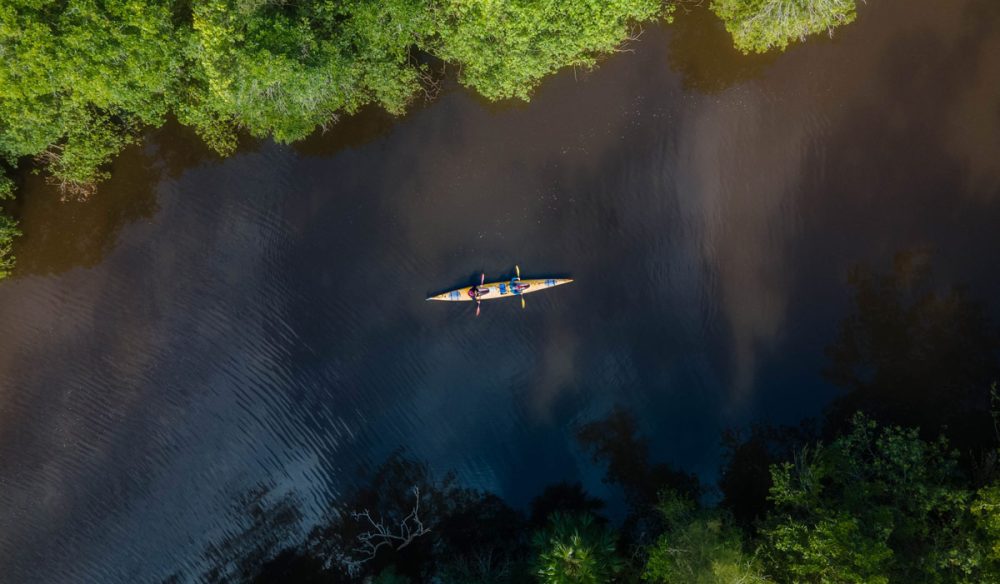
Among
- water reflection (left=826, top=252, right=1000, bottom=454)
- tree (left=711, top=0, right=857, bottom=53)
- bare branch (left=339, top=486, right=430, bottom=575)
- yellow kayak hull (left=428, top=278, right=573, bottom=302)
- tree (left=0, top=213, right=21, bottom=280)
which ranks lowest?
bare branch (left=339, top=486, right=430, bottom=575)

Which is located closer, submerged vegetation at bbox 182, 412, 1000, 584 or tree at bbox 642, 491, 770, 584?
submerged vegetation at bbox 182, 412, 1000, 584

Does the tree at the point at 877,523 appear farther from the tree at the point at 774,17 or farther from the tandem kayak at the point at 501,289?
the tree at the point at 774,17

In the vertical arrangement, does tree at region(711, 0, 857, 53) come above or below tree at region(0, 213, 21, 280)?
above

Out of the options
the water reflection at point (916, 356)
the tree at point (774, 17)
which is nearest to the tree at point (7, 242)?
the tree at point (774, 17)

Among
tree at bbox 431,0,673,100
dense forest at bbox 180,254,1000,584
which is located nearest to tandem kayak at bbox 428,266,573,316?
dense forest at bbox 180,254,1000,584

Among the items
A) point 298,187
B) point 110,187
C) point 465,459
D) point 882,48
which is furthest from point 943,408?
point 110,187

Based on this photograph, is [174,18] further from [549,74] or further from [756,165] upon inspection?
[756,165]

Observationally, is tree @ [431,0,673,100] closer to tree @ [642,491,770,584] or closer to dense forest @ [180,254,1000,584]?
dense forest @ [180,254,1000,584]

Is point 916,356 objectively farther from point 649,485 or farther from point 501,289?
point 501,289
